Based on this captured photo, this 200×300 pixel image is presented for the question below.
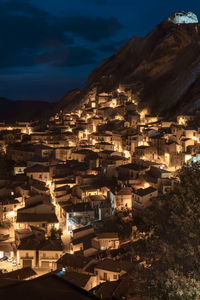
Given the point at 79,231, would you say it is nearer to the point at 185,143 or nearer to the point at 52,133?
the point at 185,143

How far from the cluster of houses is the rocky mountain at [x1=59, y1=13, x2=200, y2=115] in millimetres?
3890

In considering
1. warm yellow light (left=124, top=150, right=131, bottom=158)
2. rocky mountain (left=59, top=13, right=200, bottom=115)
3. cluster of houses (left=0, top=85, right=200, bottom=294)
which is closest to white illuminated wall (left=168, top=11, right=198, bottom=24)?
rocky mountain (left=59, top=13, right=200, bottom=115)

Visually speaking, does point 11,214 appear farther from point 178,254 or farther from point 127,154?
point 178,254

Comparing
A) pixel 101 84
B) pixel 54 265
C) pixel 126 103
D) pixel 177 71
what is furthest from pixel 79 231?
pixel 101 84

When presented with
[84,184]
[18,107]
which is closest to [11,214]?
[84,184]

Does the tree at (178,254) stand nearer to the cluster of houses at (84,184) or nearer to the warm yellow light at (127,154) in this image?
the cluster of houses at (84,184)

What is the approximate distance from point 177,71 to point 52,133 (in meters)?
21.9

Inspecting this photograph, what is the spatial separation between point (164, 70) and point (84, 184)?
105 ft

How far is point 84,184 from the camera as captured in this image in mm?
29047

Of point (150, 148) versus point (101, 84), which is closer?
point (150, 148)

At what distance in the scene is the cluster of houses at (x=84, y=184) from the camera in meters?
20.8

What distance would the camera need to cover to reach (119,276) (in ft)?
55.3

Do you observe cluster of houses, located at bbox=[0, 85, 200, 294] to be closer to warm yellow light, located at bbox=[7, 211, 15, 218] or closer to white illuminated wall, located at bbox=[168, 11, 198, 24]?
warm yellow light, located at bbox=[7, 211, 15, 218]

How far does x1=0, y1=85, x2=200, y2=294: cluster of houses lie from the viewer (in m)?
20.8
